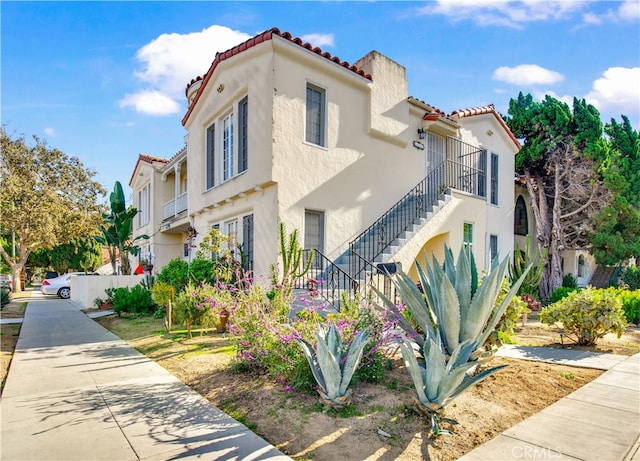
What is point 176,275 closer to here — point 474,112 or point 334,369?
point 334,369

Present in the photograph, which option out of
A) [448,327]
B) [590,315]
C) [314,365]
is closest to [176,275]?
[314,365]

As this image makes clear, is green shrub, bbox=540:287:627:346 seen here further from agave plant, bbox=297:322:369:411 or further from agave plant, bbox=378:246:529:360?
agave plant, bbox=297:322:369:411

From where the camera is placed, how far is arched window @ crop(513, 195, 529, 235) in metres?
22.0

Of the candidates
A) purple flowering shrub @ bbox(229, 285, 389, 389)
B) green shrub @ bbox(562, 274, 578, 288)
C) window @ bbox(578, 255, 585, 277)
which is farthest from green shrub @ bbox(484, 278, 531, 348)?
window @ bbox(578, 255, 585, 277)

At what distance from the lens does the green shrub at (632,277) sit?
64.2ft

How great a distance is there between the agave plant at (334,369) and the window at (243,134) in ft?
28.7

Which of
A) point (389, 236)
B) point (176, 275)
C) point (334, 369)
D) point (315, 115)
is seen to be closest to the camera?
point (334, 369)

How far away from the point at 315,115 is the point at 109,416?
9.68m

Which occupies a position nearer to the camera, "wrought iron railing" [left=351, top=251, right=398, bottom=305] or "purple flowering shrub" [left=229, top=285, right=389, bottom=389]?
"purple flowering shrub" [left=229, top=285, right=389, bottom=389]

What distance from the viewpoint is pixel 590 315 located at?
723 cm

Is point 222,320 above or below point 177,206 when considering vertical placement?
below

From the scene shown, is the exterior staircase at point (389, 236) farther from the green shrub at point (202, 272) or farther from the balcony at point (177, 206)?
the balcony at point (177, 206)

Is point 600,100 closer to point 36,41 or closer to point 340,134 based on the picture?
point 340,134

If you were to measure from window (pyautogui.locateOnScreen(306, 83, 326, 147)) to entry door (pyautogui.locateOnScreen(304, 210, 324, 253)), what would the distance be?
7.21ft
